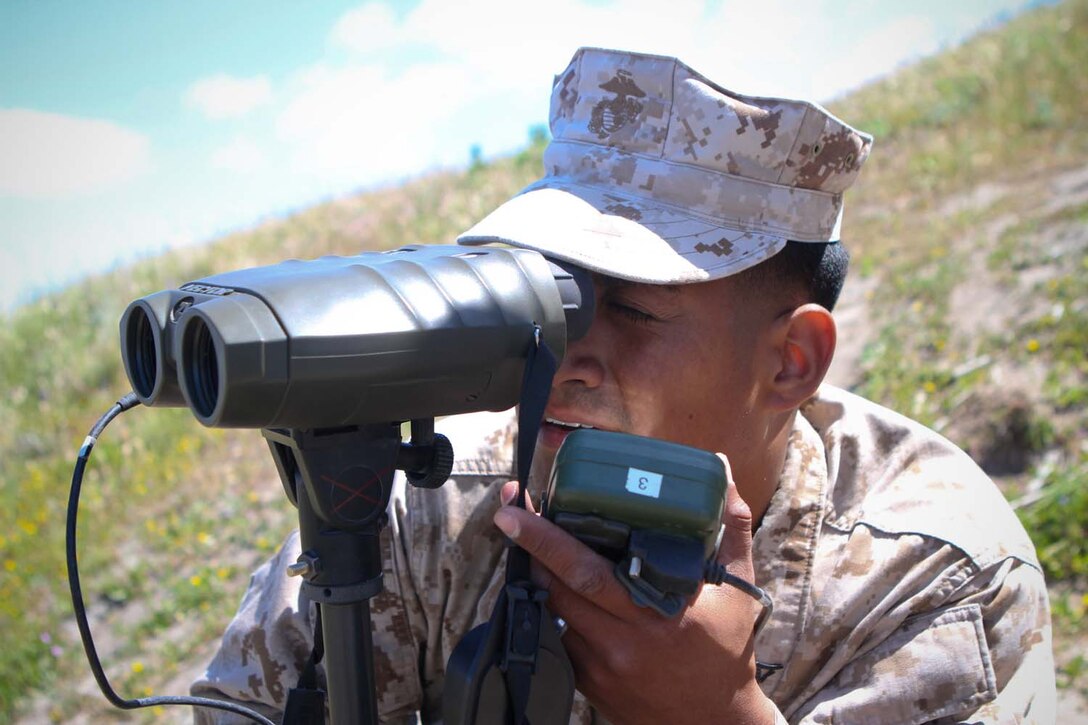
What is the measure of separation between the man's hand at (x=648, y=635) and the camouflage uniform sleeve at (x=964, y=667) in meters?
0.39

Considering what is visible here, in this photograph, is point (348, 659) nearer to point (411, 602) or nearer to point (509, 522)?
point (509, 522)

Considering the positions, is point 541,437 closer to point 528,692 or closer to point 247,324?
point 528,692

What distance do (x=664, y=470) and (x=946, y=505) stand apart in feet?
3.09

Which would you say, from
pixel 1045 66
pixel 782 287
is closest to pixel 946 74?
pixel 1045 66

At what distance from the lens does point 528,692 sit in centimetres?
116

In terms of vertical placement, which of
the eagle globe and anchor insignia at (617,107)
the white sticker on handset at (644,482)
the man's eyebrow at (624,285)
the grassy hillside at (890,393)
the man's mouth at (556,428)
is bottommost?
the grassy hillside at (890,393)

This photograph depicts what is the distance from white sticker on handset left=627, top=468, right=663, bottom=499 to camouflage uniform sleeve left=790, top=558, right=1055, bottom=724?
0.73 meters

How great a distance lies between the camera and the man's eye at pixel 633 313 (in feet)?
5.54

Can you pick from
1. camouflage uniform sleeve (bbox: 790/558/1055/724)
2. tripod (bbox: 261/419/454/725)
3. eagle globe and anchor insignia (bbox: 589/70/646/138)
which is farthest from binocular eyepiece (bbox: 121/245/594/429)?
camouflage uniform sleeve (bbox: 790/558/1055/724)

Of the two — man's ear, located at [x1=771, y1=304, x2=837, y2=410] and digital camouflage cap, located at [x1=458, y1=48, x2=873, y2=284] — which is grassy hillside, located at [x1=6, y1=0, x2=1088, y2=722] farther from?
digital camouflage cap, located at [x1=458, y1=48, x2=873, y2=284]

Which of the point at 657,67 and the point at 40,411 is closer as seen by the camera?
the point at 657,67

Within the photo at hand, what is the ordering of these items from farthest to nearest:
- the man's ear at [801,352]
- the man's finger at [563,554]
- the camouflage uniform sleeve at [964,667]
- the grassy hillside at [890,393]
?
the grassy hillside at [890,393], the man's ear at [801,352], the camouflage uniform sleeve at [964,667], the man's finger at [563,554]

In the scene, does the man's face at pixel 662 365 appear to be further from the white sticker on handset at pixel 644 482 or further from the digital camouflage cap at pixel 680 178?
the white sticker on handset at pixel 644 482

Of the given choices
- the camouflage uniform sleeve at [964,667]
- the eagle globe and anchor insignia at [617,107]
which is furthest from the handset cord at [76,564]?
the camouflage uniform sleeve at [964,667]
